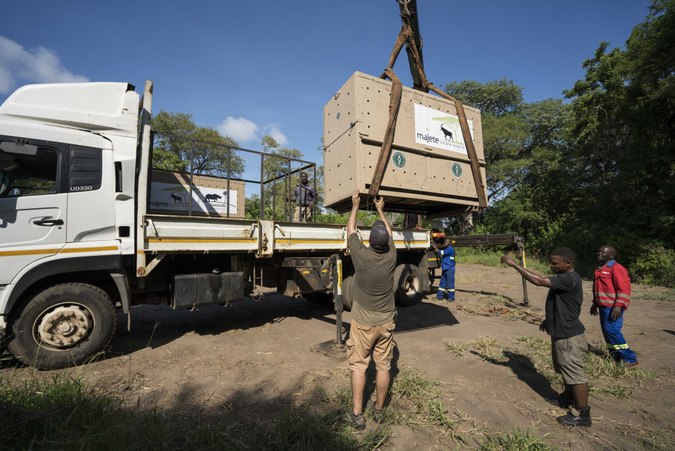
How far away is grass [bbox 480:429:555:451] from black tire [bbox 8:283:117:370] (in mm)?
4064

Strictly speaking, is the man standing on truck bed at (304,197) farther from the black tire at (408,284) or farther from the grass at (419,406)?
the grass at (419,406)

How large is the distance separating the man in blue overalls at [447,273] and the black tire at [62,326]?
678 cm

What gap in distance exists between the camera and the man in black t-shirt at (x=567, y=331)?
2812 mm

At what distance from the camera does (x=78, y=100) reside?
13.7 ft

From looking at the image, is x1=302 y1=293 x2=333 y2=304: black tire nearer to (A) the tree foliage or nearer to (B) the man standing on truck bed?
(B) the man standing on truck bed

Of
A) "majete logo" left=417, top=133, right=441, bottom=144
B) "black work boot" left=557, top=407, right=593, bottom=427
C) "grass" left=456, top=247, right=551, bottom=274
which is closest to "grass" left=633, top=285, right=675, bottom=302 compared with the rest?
"grass" left=456, top=247, right=551, bottom=274

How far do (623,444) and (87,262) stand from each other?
211 inches

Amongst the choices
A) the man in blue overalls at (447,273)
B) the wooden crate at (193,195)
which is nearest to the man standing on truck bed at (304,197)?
the wooden crate at (193,195)

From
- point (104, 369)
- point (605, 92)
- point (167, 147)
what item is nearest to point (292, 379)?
point (104, 369)

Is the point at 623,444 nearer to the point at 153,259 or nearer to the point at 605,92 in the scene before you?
the point at 153,259

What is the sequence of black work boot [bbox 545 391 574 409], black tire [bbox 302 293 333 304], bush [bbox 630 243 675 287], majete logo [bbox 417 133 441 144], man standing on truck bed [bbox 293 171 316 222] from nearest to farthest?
black work boot [bbox 545 391 574 409] → majete logo [bbox 417 133 441 144] → man standing on truck bed [bbox 293 171 316 222] → black tire [bbox 302 293 333 304] → bush [bbox 630 243 675 287]

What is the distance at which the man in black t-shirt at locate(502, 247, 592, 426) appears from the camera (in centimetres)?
281

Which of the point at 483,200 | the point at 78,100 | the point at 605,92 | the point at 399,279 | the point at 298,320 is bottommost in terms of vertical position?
the point at 298,320

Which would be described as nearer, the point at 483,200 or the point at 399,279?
the point at 483,200
